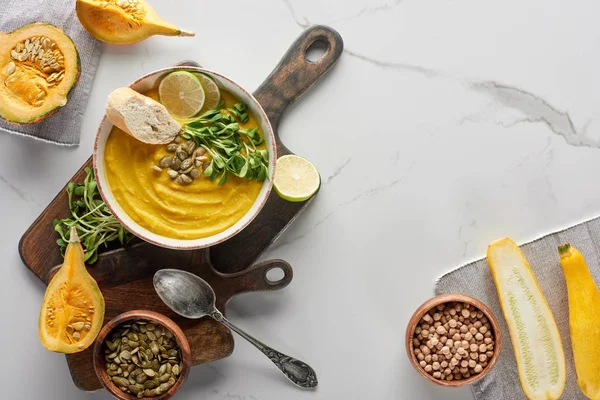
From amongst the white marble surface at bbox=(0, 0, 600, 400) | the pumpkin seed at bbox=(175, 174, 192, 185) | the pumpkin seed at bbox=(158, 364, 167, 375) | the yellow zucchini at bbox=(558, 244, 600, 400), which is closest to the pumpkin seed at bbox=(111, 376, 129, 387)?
the pumpkin seed at bbox=(158, 364, 167, 375)

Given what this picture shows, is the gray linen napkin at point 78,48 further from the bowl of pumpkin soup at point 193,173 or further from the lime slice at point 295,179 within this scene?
the lime slice at point 295,179

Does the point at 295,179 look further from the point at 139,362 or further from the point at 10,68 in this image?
the point at 10,68

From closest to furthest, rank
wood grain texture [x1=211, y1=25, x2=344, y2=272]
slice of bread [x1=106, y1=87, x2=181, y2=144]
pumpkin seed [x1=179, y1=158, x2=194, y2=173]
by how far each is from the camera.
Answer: slice of bread [x1=106, y1=87, x2=181, y2=144] < pumpkin seed [x1=179, y1=158, x2=194, y2=173] < wood grain texture [x1=211, y1=25, x2=344, y2=272]

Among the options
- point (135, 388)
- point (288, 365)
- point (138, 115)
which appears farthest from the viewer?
point (288, 365)

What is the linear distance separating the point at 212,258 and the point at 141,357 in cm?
48

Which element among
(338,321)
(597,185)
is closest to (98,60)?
(338,321)

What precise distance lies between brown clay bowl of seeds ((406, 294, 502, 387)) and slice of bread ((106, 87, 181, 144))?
123cm

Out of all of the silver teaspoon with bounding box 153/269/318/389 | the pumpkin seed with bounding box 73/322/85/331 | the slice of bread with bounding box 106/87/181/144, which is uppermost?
the slice of bread with bounding box 106/87/181/144

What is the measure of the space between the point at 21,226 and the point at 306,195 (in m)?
1.20

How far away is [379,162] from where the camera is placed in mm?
2875

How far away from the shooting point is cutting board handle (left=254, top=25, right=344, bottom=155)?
2754mm

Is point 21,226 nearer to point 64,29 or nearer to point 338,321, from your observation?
point 64,29

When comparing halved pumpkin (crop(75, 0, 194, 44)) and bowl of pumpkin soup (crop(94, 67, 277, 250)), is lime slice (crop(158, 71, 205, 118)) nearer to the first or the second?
bowl of pumpkin soup (crop(94, 67, 277, 250))

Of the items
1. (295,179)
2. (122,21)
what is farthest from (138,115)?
(295,179)
